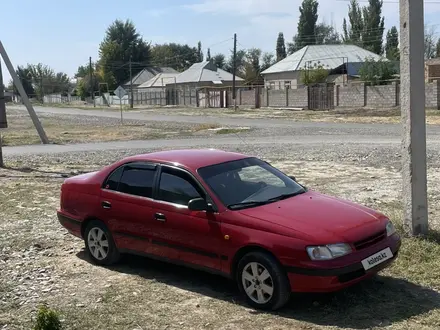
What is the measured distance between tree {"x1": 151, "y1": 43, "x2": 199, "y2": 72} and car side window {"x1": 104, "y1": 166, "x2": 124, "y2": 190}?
137112 millimetres

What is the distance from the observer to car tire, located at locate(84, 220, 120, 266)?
730cm

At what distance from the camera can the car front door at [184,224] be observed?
241 inches

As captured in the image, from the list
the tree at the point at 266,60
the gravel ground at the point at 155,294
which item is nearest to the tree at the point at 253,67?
the tree at the point at 266,60

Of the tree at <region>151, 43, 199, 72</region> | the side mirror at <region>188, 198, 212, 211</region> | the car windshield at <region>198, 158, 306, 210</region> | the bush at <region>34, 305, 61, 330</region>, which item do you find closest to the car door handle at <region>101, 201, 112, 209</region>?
the car windshield at <region>198, 158, 306, 210</region>

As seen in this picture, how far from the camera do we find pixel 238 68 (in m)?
121

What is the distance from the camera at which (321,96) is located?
2224 inches

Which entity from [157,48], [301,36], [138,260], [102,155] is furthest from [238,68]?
[138,260]

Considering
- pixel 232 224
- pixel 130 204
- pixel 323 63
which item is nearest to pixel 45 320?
pixel 232 224

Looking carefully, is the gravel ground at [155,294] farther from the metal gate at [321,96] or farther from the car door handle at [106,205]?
the metal gate at [321,96]

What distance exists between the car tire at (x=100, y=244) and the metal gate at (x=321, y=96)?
161ft

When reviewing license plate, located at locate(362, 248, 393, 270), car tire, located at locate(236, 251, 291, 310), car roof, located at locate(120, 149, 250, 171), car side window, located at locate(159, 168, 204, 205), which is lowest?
car tire, located at locate(236, 251, 291, 310)

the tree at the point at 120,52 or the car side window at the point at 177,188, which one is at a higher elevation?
the tree at the point at 120,52

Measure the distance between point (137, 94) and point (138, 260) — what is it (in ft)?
335

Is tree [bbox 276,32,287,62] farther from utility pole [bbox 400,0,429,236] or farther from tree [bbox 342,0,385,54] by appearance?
utility pole [bbox 400,0,429,236]
